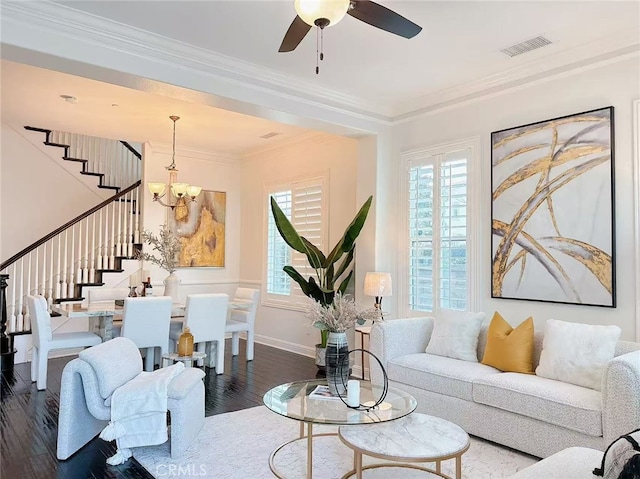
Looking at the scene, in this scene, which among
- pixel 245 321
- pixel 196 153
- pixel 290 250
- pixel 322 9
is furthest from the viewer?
pixel 196 153

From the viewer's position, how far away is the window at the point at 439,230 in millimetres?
4914

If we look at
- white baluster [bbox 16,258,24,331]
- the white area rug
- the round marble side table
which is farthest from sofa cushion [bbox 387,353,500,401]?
white baluster [bbox 16,258,24,331]

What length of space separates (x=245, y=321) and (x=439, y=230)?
308 cm

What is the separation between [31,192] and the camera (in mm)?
7582

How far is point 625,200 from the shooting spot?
377cm

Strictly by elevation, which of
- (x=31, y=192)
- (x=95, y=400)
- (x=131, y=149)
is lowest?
(x=95, y=400)

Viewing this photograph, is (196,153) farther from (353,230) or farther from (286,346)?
(353,230)

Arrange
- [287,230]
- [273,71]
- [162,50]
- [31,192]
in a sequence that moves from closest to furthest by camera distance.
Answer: [162,50]
[273,71]
[287,230]
[31,192]

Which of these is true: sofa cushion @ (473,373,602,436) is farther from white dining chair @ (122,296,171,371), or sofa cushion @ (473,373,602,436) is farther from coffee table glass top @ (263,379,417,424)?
white dining chair @ (122,296,171,371)

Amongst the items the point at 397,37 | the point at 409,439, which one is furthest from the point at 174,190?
the point at 409,439

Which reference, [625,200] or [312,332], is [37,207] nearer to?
[312,332]

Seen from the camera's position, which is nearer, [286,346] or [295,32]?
[295,32]

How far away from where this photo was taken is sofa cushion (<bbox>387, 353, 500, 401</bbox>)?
12.0 feet

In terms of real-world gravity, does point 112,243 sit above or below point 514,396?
above
